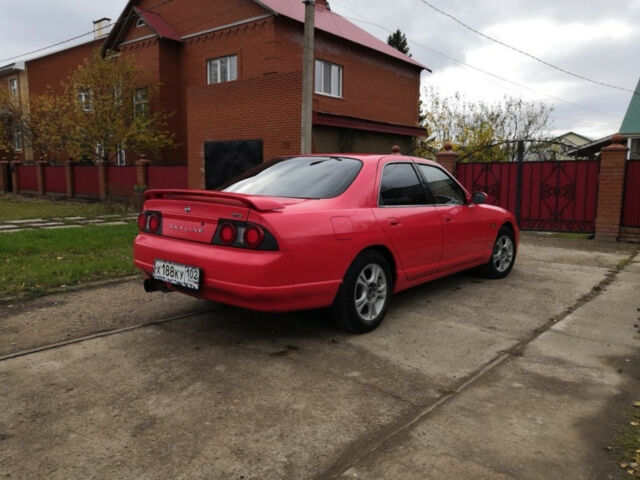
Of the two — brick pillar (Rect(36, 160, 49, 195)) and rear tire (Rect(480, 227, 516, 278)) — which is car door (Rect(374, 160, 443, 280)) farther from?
brick pillar (Rect(36, 160, 49, 195))

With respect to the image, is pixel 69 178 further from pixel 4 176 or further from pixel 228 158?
pixel 228 158

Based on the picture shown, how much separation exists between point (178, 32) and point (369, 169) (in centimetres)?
1954

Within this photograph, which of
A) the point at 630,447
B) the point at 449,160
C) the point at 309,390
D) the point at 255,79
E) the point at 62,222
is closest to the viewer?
the point at 630,447

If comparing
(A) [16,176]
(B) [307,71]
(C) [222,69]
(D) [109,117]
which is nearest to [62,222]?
(B) [307,71]

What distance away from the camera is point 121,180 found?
64.0 ft

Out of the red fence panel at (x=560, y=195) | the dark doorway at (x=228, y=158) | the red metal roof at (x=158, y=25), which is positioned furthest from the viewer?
the red metal roof at (x=158, y=25)

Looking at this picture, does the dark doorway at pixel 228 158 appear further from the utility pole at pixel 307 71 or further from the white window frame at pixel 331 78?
the white window frame at pixel 331 78

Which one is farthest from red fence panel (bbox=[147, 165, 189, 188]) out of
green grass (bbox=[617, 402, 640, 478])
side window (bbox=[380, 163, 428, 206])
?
green grass (bbox=[617, 402, 640, 478])

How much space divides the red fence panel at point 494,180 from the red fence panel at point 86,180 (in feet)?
50.1

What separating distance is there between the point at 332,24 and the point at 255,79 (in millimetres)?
8464

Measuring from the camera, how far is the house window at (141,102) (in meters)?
20.9

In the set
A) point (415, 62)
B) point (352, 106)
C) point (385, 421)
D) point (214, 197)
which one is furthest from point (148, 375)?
point (415, 62)

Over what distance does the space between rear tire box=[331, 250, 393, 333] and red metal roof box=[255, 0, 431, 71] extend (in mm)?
15391

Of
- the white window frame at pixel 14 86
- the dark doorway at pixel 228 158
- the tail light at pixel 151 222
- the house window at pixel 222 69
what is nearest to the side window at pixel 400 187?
the tail light at pixel 151 222
